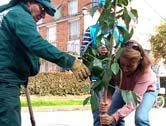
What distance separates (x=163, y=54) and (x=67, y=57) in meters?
29.1

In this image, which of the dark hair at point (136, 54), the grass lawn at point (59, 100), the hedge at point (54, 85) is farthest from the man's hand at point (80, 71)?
the hedge at point (54, 85)

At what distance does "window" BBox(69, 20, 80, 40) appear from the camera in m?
36.0

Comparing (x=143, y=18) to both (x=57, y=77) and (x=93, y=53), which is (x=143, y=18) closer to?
(x=57, y=77)

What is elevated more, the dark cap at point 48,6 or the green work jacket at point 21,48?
the dark cap at point 48,6

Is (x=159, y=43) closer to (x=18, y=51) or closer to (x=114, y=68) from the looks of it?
(x=18, y=51)

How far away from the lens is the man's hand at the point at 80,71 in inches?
135

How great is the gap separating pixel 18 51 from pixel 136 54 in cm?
→ 136

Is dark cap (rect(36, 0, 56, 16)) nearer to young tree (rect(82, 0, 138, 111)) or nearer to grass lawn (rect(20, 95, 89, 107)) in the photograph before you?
young tree (rect(82, 0, 138, 111))

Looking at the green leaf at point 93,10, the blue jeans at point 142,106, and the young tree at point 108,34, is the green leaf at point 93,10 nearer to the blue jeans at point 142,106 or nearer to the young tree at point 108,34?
the young tree at point 108,34

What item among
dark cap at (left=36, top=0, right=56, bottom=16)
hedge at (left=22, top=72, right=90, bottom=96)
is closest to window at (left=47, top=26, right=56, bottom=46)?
hedge at (left=22, top=72, right=90, bottom=96)

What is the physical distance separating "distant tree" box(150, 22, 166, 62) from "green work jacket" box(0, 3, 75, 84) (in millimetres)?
28395

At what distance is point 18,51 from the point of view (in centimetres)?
372

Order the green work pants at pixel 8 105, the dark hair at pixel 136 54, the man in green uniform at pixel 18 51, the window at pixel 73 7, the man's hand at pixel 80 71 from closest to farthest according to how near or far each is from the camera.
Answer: the man's hand at pixel 80 71 < the man in green uniform at pixel 18 51 < the green work pants at pixel 8 105 < the dark hair at pixel 136 54 < the window at pixel 73 7

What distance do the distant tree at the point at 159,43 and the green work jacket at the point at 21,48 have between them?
2839 centimetres
